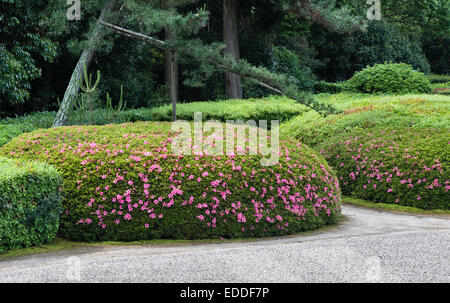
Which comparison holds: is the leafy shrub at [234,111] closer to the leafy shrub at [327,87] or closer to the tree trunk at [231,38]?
the tree trunk at [231,38]

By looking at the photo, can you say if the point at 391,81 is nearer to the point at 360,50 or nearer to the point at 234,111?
the point at 234,111

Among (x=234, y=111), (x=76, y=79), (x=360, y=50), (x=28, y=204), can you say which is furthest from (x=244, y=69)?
(x=360, y=50)

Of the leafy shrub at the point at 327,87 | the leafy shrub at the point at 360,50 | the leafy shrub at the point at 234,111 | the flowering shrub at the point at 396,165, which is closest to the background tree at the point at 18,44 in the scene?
the leafy shrub at the point at 234,111

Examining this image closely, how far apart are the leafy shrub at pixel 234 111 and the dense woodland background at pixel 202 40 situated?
0.95 m

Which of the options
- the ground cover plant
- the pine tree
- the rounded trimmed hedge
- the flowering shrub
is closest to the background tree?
the ground cover plant

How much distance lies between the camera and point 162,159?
6.30 metres

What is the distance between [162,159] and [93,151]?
88 cm

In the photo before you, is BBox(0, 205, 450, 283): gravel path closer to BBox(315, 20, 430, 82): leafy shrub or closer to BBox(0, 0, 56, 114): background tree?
BBox(0, 0, 56, 114): background tree

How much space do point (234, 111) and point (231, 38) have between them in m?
5.28

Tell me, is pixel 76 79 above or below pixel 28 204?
above

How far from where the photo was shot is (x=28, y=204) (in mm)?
5559

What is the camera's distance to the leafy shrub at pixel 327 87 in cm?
2116

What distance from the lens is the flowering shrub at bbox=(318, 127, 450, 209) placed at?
792cm

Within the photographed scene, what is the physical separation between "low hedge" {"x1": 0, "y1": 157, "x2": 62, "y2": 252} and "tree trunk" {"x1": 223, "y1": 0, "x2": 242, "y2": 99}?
11.7 m
